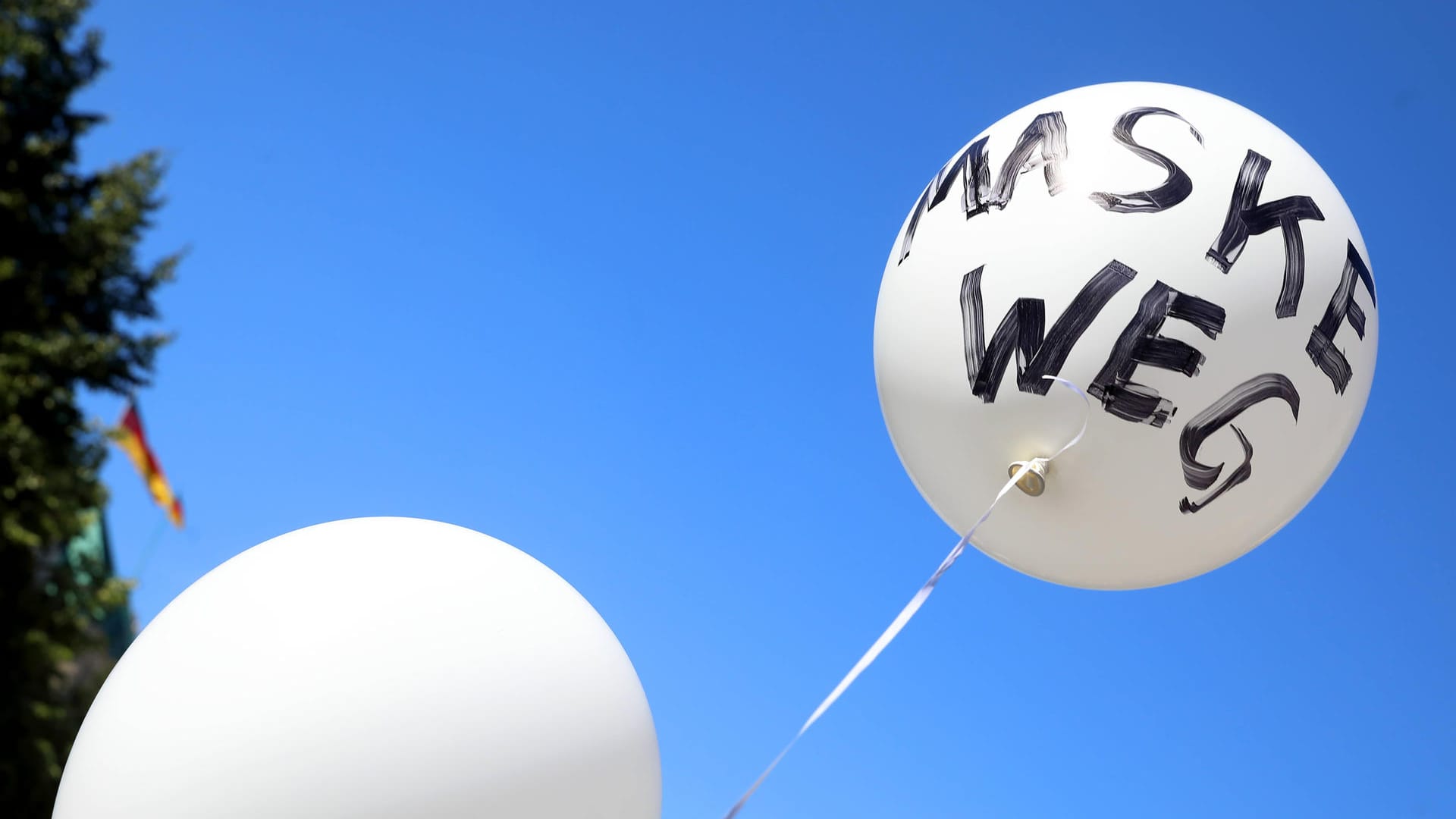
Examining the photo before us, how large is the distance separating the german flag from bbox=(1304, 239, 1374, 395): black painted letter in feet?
57.7

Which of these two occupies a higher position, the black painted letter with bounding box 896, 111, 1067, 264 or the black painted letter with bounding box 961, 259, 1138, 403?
the black painted letter with bounding box 896, 111, 1067, 264

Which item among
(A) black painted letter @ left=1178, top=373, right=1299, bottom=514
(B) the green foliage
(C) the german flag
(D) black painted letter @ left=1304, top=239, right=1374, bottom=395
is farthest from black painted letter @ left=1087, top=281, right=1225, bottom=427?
(C) the german flag

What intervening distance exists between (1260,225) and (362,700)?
2.37 metres

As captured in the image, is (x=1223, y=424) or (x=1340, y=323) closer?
(x=1223, y=424)

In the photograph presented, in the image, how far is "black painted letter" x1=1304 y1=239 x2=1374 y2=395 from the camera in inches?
115

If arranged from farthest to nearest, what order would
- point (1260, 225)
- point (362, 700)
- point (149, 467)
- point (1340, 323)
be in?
point (149, 467) → point (1340, 323) → point (1260, 225) → point (362, 700)

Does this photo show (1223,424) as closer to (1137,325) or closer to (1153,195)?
(1137,325)

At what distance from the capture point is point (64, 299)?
39.6ft

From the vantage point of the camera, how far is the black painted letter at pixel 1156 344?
9.02 ft

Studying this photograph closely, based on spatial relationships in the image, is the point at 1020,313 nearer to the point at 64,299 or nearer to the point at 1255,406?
the point at 1255,406

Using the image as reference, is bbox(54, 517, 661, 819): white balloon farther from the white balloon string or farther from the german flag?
the german flag

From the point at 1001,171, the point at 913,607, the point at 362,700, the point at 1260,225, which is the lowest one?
the point at 362,700

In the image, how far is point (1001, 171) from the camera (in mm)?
3051

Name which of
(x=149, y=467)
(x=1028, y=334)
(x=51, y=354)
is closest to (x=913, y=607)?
(x=1028, y=334)
